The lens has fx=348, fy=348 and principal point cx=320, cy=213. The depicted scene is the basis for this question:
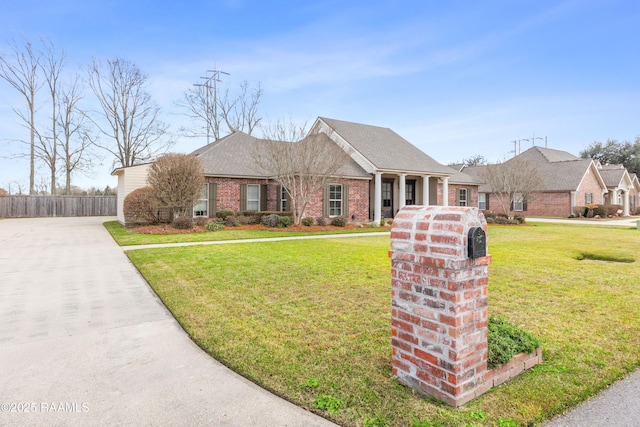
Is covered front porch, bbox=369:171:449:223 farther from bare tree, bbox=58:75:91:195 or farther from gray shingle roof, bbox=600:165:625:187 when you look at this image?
bare tree, bbox=58:75:91:195

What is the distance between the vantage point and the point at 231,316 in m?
4.32

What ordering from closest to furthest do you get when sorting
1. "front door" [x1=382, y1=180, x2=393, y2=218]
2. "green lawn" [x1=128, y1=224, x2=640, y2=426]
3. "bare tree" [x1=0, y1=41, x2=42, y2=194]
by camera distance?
"green lawn" [x1=128, y1=224, x2=640, y2=426], "front door" [x1=382, y1=180, x2=393, y2=218], "bare tree" [x1=0, y1=41, x2=42, y2=194]

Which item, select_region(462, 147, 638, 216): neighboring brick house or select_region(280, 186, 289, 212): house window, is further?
select_region(462, 147, 638, 216): neighboring brick house

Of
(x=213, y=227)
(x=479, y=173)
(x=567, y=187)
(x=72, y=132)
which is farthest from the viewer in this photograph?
(x=479, y=173)

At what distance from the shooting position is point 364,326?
399 cm

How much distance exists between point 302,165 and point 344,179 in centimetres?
334

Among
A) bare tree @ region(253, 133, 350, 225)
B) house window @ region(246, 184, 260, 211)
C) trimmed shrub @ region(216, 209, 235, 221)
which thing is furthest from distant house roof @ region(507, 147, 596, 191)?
trimmed shrub @ region(216, 209, 235, 221)

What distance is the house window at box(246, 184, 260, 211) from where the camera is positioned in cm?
1784

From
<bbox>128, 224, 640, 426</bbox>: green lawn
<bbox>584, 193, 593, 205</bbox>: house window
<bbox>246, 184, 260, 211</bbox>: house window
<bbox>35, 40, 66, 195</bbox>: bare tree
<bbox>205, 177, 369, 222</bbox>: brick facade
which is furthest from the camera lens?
<bbox>584, 193, 593, 205</bbox>: house window

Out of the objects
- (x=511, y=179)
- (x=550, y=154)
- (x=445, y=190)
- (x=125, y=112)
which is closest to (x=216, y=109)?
(x=125, y=112)

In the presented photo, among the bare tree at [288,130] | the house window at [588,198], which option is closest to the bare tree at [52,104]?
the bare tree at [288,130]

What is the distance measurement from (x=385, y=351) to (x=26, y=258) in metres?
9.40

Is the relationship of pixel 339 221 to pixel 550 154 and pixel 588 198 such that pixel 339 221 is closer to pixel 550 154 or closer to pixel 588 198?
pixel 588 198

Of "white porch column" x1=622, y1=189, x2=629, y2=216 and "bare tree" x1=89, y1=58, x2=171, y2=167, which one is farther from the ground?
"bare tree" x1=89, y1=58, x2=171, y2=167
